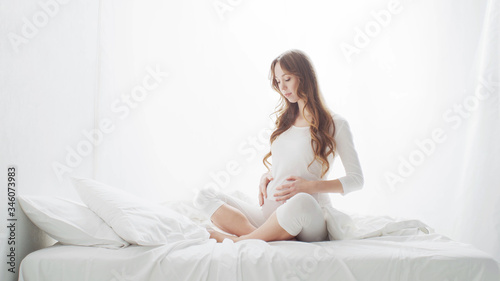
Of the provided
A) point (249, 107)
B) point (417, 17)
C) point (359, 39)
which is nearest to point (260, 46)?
point (249, 107)

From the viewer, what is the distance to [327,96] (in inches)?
118

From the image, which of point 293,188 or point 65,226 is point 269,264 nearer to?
point 293,188

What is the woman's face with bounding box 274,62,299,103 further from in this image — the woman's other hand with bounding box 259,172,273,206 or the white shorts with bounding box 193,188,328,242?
the white shorts with bounding box 193,188,328,242

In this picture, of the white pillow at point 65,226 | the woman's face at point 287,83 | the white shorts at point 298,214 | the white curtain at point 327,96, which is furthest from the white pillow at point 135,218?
the white curtain at point 327,96

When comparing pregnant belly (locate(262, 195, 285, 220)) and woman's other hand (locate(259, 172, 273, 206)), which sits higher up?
woman's other hand (locate(259, 172, 273, 206))

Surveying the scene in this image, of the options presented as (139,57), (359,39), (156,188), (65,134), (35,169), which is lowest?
(156,188)

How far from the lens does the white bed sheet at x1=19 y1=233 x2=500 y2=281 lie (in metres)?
1.21

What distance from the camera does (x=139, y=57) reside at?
9.54 ft

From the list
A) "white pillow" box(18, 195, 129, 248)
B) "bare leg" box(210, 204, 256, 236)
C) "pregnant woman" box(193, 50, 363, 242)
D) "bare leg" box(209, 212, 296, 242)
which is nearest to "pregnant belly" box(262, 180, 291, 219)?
"pregnant woman" box(193, 50, 363, 242)

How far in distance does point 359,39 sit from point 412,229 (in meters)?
1.79

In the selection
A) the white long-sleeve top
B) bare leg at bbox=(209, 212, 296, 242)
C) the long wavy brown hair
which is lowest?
bare leg at bbox=(209, 212, 296, 242)

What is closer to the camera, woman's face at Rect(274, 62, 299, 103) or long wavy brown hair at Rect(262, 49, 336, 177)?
long wavy brown hair at Rect(262, 49, 336, 177)

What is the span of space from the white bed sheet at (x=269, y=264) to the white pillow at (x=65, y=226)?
6 cm

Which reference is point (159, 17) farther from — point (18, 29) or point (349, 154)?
point (349, 154)
